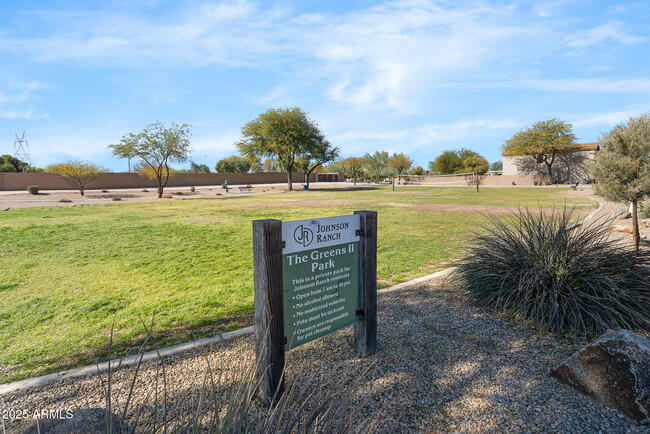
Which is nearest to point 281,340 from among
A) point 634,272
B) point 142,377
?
point 142,377

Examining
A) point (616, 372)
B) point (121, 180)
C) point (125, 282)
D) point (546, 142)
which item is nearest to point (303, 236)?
point (616, 372)

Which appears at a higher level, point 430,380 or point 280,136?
point 280,136

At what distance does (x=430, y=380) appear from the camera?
2869 mm

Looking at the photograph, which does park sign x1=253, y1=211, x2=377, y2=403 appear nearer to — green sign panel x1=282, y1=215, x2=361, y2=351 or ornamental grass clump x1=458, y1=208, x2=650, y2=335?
green sign panel x1=282, y1=215, x2=361, y2=351

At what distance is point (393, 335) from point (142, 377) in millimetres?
2461

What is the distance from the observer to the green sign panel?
277cm

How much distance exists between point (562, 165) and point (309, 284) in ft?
240

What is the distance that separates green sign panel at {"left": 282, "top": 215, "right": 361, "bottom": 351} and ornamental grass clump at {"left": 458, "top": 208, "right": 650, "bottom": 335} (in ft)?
6.57

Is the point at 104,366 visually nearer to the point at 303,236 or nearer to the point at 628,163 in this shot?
the point at 303,236

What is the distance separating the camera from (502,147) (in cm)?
6831

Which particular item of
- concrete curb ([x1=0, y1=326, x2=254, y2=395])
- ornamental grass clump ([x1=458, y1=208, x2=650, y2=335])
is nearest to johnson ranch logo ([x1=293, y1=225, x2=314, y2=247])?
concrete curb ([x1=0, y1=326, x2=254, y2=395])

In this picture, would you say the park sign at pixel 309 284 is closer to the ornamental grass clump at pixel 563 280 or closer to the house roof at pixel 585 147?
the ornamental grass clump at pixel 563 280

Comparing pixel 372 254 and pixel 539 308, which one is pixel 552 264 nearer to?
pixel 539 308

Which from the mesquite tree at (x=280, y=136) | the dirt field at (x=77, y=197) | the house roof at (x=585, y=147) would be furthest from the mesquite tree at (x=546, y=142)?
the dirt field at (x=77, y=197)
